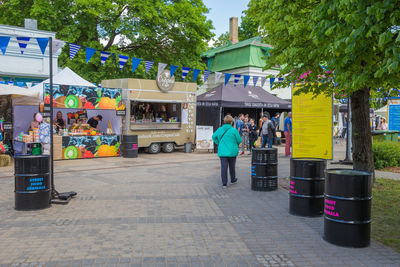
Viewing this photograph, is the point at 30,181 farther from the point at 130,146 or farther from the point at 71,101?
the point at 130,146

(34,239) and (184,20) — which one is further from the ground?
(184,20)

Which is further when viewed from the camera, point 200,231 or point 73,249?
point 200,231

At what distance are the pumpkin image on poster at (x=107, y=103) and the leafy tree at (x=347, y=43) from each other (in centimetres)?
773

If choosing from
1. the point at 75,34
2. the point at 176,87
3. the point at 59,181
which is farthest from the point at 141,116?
the point at 75,34

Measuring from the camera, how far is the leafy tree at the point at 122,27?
78.1 feet

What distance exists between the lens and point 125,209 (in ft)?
23.1

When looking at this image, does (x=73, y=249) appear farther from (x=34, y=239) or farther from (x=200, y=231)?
(x=200, y=231)

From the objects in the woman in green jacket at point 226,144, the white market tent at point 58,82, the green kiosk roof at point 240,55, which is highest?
the green kiosk roof at point 240,55

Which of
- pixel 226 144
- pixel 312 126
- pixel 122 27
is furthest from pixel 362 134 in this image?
pixel 122 27

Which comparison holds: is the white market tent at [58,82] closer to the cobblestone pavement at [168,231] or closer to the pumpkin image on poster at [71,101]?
the pumpkin image on poster at [71,101]

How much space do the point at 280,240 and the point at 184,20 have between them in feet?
73.7

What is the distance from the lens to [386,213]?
22.3 ft

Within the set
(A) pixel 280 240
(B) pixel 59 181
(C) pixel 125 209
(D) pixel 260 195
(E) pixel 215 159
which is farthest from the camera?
(E) pixel 215 159

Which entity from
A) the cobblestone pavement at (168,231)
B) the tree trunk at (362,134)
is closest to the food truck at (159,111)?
the cobblestone pavement at (168,231)
